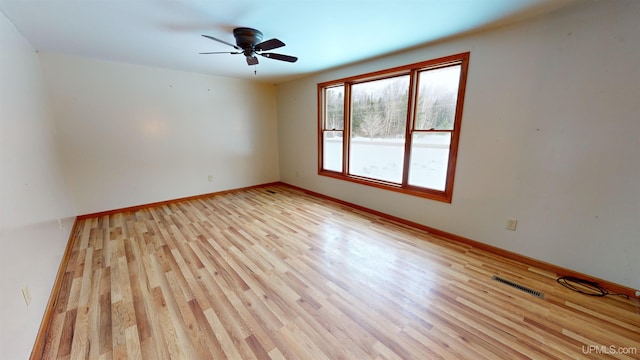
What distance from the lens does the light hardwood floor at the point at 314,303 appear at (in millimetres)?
1481

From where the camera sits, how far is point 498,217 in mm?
2545

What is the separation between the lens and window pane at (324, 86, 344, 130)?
4135mm

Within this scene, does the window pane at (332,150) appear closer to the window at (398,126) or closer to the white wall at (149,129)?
the window at (398,126)

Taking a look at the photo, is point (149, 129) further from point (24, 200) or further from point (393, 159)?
point (393, 159)

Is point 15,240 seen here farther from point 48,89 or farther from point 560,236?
point 560,236

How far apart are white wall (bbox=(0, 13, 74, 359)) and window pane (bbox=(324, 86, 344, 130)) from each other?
3.68 m

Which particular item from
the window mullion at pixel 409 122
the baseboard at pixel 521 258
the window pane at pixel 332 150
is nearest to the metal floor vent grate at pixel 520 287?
the baseboard at pixel 521 258

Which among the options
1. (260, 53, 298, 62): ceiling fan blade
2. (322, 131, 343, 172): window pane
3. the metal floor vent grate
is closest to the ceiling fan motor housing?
(260, 53, 298, 62): ceiling fan blade

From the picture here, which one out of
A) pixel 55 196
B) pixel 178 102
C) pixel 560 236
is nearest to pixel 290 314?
pixel 560 236

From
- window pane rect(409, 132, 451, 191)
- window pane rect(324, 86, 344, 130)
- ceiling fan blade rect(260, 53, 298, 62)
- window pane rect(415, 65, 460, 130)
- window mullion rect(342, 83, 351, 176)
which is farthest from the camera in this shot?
window pane rect(324, 86, 344, 130)

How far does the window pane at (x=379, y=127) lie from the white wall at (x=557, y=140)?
23.3 inches

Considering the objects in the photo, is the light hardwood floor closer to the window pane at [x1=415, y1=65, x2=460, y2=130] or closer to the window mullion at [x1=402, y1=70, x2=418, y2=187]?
the window mullion at [x1=402, y1=70, x2=418, y2=187]

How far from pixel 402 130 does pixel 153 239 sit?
357cm

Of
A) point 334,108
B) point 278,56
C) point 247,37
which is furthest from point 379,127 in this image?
point 247,37
